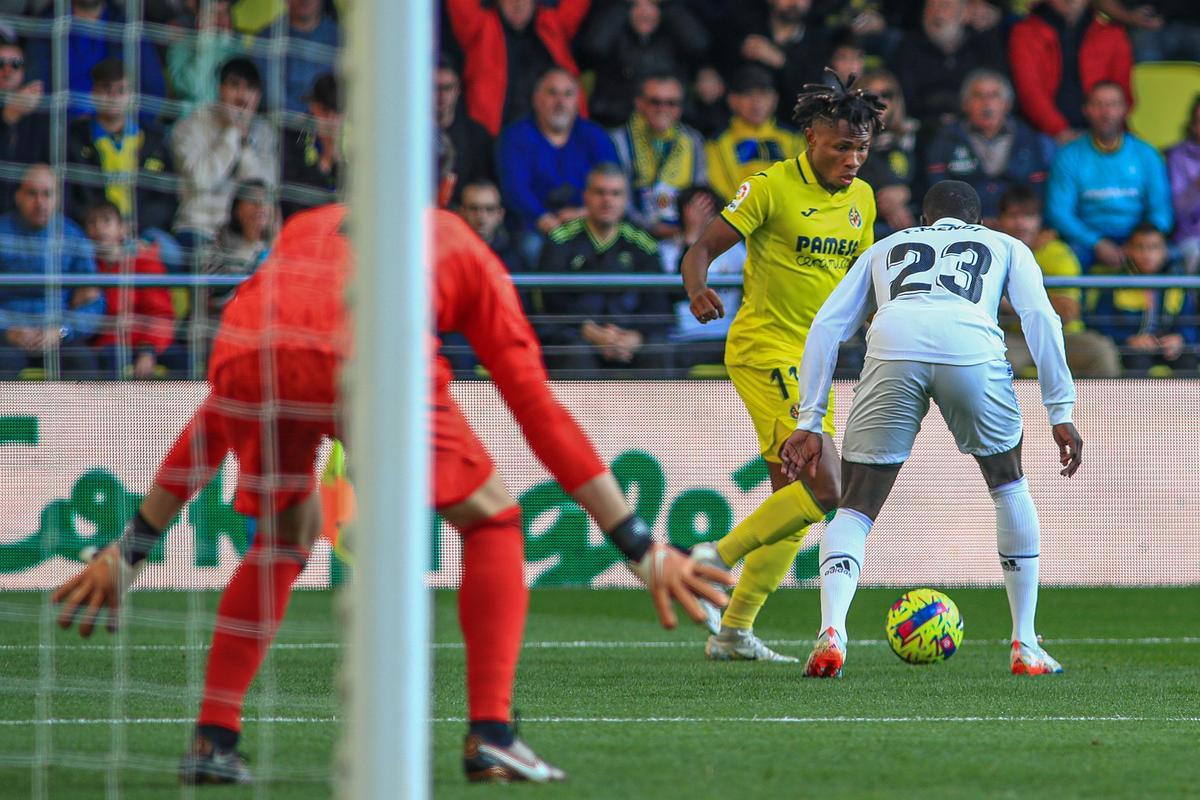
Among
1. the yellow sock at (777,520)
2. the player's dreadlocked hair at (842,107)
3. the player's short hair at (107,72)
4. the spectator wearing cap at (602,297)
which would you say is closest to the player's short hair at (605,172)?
the spectator wearing cap at (602,297)

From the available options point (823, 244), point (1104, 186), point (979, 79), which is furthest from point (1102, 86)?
point (823, 244)

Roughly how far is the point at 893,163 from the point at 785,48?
1.26 m

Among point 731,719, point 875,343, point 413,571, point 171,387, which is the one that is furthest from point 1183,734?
point 171,387

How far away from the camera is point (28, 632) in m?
8.98

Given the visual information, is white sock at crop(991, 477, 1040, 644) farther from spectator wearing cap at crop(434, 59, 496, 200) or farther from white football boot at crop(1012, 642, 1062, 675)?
spectator wearing cap at crop(434, 59, 496, 200)

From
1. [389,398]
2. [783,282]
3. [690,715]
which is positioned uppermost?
[783,282]

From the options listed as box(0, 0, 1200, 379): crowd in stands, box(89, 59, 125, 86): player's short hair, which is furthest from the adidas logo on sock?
box(89, 59, 125, 86): player's short hair

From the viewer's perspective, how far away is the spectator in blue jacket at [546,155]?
40.9ft

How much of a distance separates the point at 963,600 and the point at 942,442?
1.17m

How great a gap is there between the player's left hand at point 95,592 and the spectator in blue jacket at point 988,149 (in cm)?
897

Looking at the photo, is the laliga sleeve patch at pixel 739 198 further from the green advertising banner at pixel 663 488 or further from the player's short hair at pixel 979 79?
the player's short hair at pixel 979 79

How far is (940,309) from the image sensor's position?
23.5 feet

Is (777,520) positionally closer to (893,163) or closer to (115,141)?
(115,141)

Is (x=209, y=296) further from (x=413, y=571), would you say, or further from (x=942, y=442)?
(x=413, y=571)
